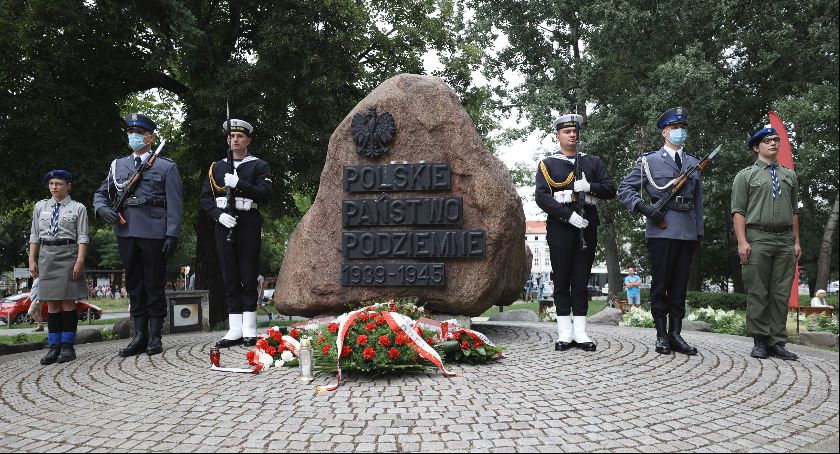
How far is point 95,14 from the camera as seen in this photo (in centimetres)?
1076

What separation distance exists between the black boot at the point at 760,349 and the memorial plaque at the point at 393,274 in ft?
10.8

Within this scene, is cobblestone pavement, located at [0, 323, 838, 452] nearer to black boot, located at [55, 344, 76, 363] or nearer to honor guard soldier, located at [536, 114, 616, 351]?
black boot, located at [55, 344, 76, 363]

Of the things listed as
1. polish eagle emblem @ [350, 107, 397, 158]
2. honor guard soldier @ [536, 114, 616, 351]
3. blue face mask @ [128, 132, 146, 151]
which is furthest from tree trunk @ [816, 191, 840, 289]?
blue face mask @ [128, 132, 146, 151]

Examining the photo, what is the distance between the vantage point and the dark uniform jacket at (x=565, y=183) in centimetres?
598

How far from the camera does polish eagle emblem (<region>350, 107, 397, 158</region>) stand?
270 inches

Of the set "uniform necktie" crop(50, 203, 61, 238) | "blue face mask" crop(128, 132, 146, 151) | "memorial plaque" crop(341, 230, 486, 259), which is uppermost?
"blue face mask" crop(128, 132, 146, 151)

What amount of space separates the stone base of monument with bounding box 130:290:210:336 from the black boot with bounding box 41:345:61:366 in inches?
127

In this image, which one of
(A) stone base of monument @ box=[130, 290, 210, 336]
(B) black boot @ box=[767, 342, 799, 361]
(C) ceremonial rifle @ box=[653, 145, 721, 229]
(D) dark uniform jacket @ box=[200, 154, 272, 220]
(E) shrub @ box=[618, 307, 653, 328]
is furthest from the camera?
(E) shrub @ box=[618, 307, 653, 328]

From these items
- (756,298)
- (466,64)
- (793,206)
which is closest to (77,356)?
(756,298)

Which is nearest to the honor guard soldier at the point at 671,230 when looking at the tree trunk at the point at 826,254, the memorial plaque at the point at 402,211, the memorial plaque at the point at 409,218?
the memorial plaque at the point at 409,218

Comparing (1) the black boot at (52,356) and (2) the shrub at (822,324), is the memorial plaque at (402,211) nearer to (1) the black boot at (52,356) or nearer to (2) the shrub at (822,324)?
(1) the black boot at (52,356)

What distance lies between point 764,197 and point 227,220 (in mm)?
5597

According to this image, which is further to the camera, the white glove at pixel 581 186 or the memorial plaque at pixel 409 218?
the memorial plaque at pixel 409 218

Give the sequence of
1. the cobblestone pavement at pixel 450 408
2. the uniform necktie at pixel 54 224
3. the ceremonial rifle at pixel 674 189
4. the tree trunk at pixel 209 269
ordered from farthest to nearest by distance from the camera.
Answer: the tree trunk at pixel 209 269
the uniform necktie at pixel 54 224
the ceremonial rifle at pixel 674 189
the cobblestone pavement at pixel 450 408
